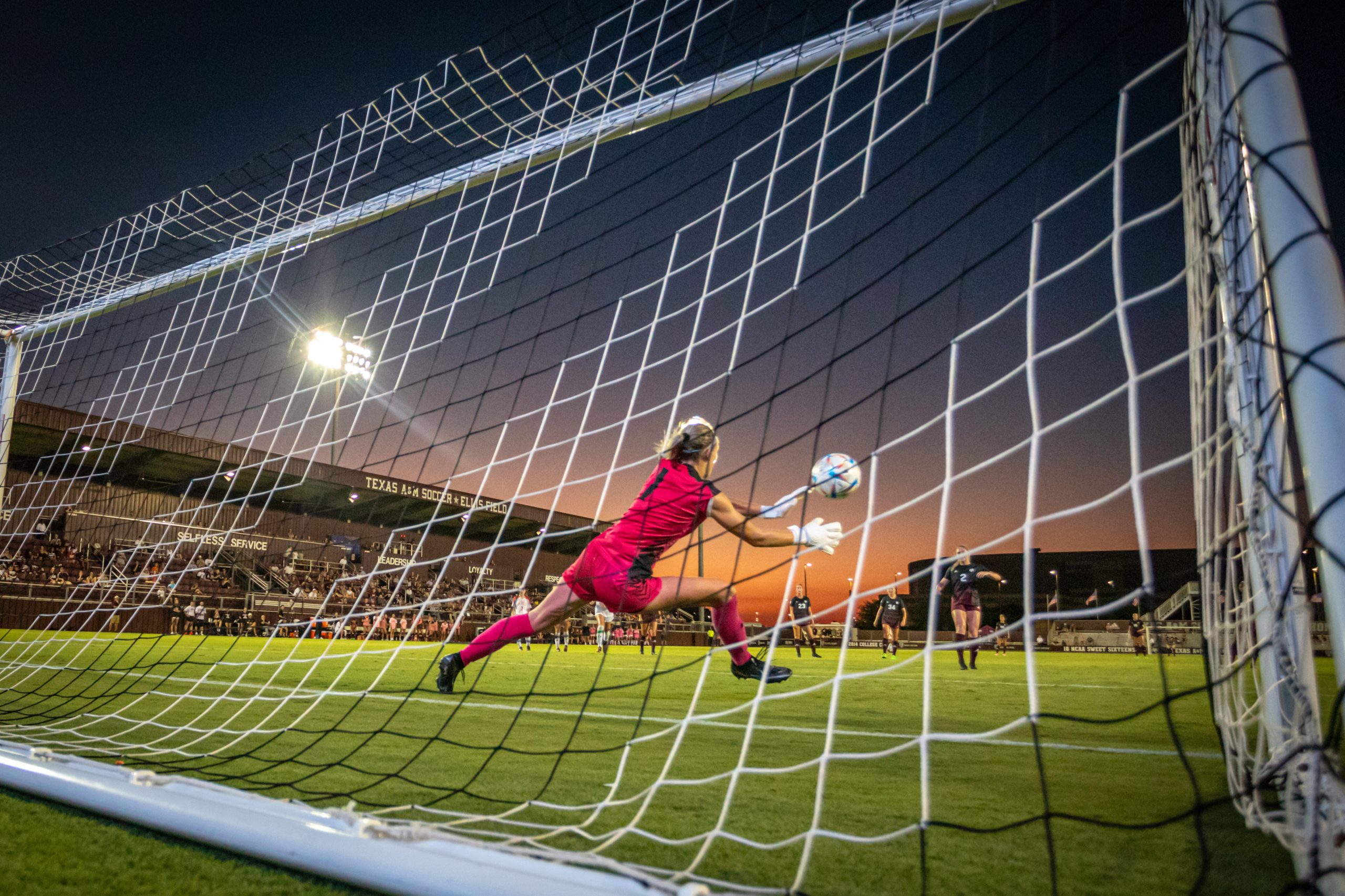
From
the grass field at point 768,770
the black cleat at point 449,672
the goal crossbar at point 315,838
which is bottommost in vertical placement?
the goal crossbar at point 315,838

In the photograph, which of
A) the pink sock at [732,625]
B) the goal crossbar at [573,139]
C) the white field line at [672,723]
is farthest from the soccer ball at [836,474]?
the goal crossbar at [573,139]

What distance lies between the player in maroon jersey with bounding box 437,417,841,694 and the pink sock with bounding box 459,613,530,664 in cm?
10

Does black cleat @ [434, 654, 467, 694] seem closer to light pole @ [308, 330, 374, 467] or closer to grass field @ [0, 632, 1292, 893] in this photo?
grass field @ [0, 632, 1292, 893]

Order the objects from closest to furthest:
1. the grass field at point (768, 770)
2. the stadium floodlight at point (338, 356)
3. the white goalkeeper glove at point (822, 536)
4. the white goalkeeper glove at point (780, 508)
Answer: the grass field at point (768, 770) → the white goalkeeper glove at point (780, 508) → the white goalkeeper glove at point (822, 536) → the stadium floodlight at point (338, 356)

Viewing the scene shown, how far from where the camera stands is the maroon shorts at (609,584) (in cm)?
395

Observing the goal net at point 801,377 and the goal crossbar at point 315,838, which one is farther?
the goal net at point 801,377

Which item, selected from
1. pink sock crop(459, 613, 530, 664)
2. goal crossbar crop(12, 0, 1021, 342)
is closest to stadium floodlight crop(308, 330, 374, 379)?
goal crossbar crop(12, 0, 1021, 342)

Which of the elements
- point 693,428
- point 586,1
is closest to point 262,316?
point 586,1

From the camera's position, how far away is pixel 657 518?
401 centimetres

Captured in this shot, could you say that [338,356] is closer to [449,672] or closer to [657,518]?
[449,672]

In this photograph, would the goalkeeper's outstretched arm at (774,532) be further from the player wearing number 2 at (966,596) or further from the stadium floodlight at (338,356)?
the player wearing number 2 at (966,596)

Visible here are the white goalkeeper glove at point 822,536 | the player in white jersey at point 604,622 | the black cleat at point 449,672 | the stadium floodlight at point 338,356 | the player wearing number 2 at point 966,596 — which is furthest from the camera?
the player wearing number 2 at point 966,596

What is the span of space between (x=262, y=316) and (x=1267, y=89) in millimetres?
6565

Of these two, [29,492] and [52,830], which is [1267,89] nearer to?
[52,830]
